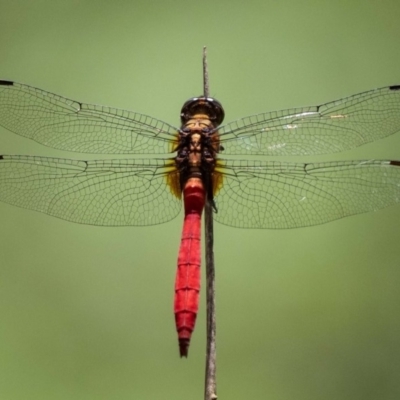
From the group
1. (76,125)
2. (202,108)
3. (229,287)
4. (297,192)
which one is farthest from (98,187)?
(229,287)

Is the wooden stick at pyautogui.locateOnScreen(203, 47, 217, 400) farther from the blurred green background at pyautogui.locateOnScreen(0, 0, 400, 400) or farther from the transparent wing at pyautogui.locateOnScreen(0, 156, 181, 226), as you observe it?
the blurred green background at pyautogui.locateOnScreen(0, 0, 400, 400)

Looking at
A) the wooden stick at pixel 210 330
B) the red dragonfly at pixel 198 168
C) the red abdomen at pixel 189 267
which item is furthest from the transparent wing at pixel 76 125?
the wooden stick at pixel 210 330

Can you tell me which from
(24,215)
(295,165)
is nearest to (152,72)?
(24,215)

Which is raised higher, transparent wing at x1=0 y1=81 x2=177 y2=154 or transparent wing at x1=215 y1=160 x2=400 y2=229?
transparent wing at x1=0 y1=81 x2=177 y2=154

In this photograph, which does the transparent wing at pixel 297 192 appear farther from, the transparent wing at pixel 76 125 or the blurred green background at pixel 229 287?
the blurred green background at pixel 229 287

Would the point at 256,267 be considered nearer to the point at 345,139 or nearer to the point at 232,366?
the point at 232,366

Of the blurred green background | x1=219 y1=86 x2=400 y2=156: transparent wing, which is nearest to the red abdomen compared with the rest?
x1=219 y1=86 x2=400 y2=156: transparent wing
